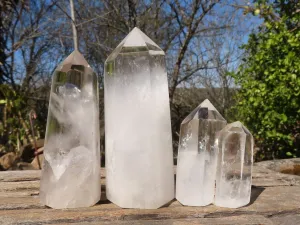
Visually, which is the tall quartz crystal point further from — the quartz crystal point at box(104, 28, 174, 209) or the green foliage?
the green foliage

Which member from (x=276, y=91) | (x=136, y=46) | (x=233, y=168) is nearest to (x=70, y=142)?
(x=136, y=46)

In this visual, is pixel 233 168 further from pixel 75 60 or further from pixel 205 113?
pixel 75 60

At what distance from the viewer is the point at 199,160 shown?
0.73 m

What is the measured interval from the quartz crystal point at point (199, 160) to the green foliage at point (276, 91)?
135 cm

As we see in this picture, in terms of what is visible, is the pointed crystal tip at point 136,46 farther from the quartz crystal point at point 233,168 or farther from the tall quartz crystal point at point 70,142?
the quartz crystal point at point 233,168

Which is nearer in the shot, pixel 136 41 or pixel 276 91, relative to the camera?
pixel 136 41

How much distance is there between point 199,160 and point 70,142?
0.29 m

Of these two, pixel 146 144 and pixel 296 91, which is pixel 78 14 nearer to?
pixel 296 91

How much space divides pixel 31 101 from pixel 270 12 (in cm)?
360

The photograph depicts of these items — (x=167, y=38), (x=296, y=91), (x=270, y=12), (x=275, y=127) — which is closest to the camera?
(x=296, y=91)

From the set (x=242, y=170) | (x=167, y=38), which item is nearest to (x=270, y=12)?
(x=167, y=38)

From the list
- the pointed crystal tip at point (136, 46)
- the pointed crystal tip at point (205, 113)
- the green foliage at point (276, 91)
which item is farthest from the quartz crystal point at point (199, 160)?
the green foliage at point (276, 91)

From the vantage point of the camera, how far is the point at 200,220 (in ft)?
2.10

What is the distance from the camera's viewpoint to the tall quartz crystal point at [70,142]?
0.70 m
